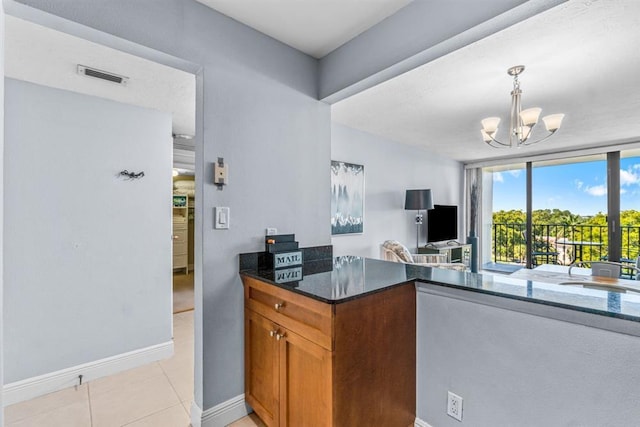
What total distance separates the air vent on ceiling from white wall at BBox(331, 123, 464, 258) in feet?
7.40

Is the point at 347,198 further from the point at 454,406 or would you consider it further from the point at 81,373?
the point at 81,373

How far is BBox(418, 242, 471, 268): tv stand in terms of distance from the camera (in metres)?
5.02

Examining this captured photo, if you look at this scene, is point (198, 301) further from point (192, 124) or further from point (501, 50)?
point (501, 50)

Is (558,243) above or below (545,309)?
below

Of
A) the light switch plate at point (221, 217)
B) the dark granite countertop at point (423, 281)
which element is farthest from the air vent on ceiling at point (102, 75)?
the dark granite countertop at point (423, 281)

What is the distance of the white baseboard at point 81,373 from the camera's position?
79.5 inches

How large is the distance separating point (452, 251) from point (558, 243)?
2125mm

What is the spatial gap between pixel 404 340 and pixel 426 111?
2622 mm

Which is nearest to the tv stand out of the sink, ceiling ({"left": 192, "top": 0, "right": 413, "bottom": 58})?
the sink

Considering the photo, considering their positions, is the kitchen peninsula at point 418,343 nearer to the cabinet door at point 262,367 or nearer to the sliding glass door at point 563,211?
the cabinet door at point 262,367

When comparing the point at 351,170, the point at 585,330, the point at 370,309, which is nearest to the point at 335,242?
the point at 351,170

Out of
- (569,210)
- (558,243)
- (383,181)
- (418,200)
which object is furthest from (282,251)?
(558,243)

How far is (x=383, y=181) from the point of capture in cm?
448

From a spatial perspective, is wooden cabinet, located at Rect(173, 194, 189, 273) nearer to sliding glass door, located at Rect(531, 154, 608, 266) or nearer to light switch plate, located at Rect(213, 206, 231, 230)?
light switch plate, located at Rect(213, 206, 231, 230)
